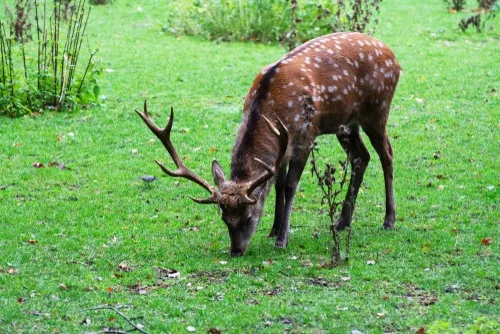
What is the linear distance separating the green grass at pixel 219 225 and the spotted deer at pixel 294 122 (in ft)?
1.22

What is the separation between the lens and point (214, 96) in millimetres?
14289

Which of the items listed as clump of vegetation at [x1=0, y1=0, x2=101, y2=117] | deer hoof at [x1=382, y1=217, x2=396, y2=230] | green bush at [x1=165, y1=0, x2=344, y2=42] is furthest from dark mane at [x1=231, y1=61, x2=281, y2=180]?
green bush at [x1=165, y1=0, x2=344, y2=42]

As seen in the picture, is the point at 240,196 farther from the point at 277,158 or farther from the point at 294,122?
the point at 294,122

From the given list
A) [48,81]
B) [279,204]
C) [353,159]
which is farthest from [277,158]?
[48,81]

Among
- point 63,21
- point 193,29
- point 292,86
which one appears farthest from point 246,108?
point 63,21

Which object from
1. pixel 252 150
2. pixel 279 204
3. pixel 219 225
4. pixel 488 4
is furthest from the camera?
pixel 488 4

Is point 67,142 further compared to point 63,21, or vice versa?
point 63,21

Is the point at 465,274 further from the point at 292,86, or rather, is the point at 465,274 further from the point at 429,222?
the point at 292,86

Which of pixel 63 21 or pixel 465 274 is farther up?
pixel 465 274

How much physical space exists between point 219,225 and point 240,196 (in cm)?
128

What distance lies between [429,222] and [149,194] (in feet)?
10.0

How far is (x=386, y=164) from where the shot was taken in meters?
9.20

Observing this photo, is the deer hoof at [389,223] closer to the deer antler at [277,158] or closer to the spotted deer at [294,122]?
the spotted deer at [294,122]

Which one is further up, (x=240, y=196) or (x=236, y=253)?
(x=240, y=196)
